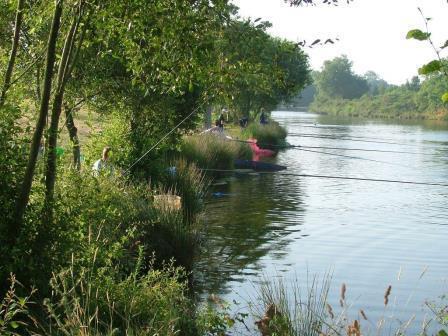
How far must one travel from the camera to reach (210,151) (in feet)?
99.0

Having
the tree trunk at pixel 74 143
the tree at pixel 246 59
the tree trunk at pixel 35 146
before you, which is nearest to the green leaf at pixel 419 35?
the tree at pixel 246 59

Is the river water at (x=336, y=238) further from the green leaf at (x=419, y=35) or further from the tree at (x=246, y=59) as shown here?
the green leaf at (x=419, y=35)

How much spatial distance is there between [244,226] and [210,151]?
415 inches

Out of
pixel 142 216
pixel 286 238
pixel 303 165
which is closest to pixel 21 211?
pixel 142 216

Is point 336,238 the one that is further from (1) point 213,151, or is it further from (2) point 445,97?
(2) point 445,97

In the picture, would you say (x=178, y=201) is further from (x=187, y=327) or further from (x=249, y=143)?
(x=249, y=143)

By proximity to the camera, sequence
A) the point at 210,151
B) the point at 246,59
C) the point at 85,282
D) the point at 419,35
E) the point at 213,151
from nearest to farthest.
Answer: the point at 419,35
the point at 85,282
the point at 246,59
the point at 210,151
the point at 213,151

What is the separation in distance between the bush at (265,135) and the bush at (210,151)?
33.5 ft

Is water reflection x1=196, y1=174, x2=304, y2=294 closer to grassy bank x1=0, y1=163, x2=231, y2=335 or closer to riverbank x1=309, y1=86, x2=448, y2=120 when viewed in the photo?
grassy bank x1=0, y1=163, x2=231, y2=335

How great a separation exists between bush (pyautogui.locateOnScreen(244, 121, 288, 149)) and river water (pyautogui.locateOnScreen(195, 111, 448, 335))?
9.07 meters

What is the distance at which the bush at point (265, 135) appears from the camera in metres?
44.7

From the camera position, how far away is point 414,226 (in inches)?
827

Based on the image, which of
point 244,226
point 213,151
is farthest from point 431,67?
point 213,151

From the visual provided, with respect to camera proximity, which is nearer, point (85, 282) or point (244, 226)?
point (85, 282)
